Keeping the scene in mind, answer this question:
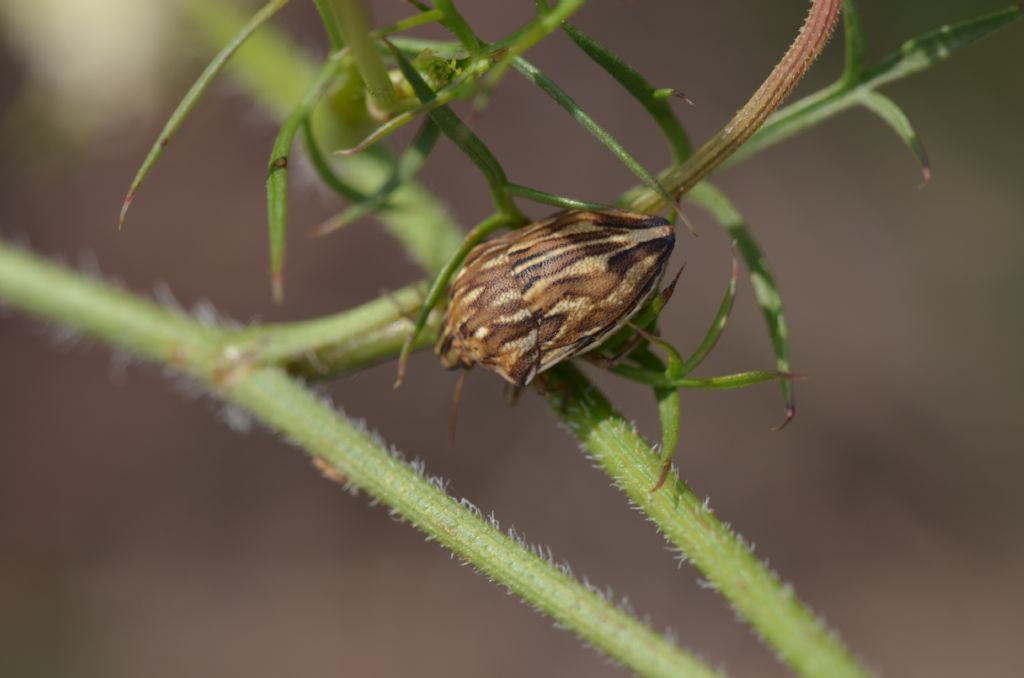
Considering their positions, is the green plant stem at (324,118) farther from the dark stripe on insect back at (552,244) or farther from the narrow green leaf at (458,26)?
the narrow green leaf at (458,26)

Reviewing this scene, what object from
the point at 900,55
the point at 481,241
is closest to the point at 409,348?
the point at 481,241

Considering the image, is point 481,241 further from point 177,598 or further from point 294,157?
point 177,598

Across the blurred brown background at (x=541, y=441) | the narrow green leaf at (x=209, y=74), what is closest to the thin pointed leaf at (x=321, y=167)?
the narrow green leaf at (x=209, y=74)

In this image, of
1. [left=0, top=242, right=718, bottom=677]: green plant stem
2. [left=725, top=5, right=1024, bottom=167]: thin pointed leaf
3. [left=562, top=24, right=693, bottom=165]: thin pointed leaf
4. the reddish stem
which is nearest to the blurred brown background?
[left=0, top=242, right=718, bottom=677]: green plant stem

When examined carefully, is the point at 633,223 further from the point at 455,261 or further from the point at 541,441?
the point at 541,441

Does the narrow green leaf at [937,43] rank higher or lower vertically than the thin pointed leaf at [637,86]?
lower

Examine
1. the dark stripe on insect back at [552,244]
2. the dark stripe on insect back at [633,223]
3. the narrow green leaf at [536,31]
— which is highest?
the narrow green leaf at [536,31]
